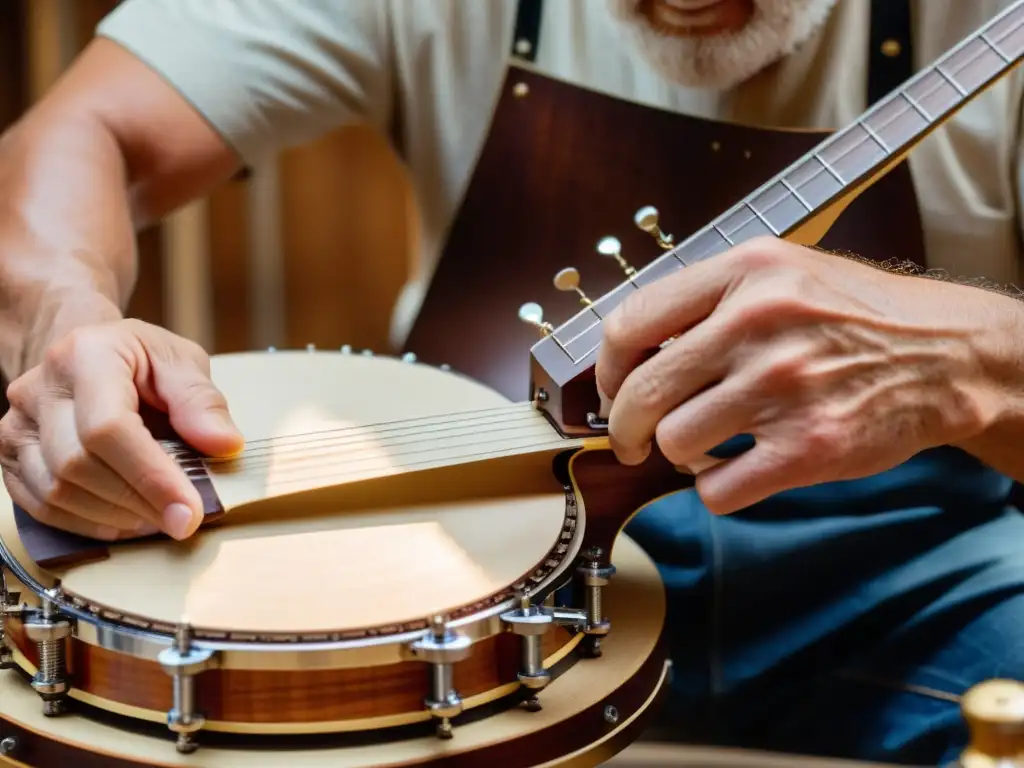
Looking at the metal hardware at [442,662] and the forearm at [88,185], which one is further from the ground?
the forearm at [88,185]

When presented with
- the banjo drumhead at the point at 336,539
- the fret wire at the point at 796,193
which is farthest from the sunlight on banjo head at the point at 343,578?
the fret wire at the point at 796,193

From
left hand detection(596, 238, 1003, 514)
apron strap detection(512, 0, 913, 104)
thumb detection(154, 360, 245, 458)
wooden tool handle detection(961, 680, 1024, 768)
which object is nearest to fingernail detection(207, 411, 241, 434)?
thumb detection(154, 360, 245, 458)

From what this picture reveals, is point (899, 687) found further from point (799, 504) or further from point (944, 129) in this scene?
point (944, 129)

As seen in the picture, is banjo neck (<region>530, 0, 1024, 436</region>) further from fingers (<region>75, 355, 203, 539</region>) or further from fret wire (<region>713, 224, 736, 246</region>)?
fingers (<region>75, 355, 203, 539</region>)

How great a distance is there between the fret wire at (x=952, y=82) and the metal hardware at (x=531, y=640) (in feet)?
1.69

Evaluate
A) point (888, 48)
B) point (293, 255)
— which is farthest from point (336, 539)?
point (293, 255)

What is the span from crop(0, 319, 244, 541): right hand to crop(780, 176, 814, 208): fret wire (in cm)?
43

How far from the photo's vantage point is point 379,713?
1.82ft

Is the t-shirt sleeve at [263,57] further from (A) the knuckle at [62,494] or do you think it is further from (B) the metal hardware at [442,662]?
(B) the metal hardware at [442,662]

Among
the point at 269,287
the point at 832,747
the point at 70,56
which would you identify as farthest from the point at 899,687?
the point at 269,287

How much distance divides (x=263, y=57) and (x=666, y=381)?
2.29ft

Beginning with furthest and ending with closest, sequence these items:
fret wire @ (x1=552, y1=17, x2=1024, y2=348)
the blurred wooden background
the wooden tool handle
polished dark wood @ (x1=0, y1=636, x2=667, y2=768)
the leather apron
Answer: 1. the blurred wooden background
2. the leather apron
3. fret wire @ (x1=552, y1=17, x2=1024, y2=348)
4. polished dark wood @ (x1=0, y1=636, x2=667, y2=768)
5. the wooden tool handle

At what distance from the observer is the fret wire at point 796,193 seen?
0.77m

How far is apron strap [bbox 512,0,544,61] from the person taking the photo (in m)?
1.08
